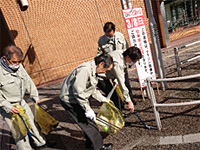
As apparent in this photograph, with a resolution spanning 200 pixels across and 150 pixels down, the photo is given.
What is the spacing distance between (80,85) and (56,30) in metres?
7.24

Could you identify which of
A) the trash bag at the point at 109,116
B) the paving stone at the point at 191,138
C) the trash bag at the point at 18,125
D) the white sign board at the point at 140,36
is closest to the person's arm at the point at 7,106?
the trash bag at the point at 18,125

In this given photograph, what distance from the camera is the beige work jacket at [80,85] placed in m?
2.27

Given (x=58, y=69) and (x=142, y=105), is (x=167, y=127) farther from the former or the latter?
(x=58, y=69)

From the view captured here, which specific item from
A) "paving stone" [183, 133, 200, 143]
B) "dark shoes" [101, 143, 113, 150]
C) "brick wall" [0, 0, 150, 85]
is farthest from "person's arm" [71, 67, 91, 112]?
"brick wall" [0, 0, 150, 85]

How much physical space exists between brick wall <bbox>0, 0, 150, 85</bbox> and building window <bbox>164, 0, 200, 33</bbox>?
640cm

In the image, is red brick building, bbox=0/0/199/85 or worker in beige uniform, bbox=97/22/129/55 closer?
worker in beige uniform, bbox=97/22/129/55

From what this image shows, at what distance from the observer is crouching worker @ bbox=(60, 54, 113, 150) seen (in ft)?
7.53

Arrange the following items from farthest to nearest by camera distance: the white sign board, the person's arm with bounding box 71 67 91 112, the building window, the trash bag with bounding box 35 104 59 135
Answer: the building window
the white sign board
the trash bag with bounding box 35 104 59 135
the person's arm with bounding box 71 67 91 112

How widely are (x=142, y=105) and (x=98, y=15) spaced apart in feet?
22.6

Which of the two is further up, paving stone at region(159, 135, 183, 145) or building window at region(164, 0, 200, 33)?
building window at region(164, 0, 200, 33)

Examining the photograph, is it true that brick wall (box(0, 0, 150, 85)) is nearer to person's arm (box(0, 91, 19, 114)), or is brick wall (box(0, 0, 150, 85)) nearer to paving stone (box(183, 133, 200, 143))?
person's arm (box(0, 91, 19, 114))

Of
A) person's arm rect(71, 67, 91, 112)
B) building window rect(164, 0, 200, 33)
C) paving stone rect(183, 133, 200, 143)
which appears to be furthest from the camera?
building window rect(164, 0, 200, 33)

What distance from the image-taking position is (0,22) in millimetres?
9930

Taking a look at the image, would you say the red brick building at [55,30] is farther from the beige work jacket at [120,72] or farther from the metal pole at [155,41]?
the beige work jacket at [120,72]
